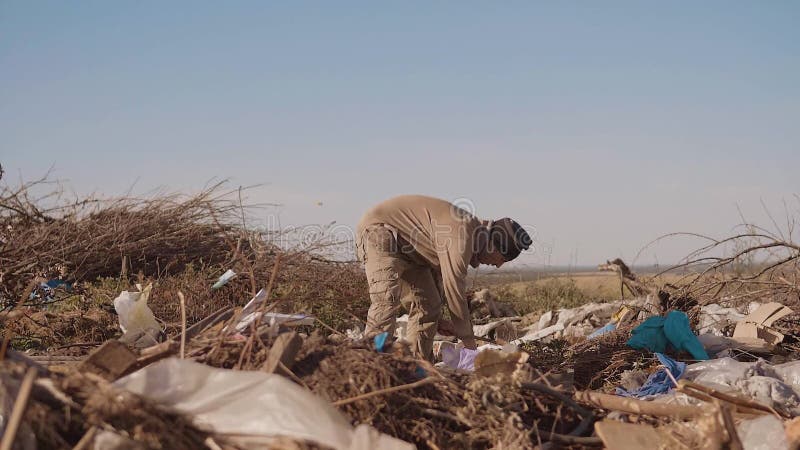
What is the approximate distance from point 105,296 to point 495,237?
404 cm

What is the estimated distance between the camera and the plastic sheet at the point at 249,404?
8.12ft

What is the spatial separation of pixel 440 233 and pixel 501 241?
0.45 m

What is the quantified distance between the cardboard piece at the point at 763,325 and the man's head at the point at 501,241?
7.17ft

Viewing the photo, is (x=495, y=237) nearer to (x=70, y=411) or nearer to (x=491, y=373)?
(x=491, y=373)

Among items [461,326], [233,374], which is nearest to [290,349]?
[233,374]

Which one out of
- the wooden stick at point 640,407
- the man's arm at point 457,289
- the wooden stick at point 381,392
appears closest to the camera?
the wooden stick at point 381,392

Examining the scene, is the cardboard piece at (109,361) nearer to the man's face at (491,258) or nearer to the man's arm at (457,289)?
the man's arm at (457,289)

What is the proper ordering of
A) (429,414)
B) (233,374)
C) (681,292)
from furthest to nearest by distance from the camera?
1. (681,292)
2. (429,414)
3. (233,374)

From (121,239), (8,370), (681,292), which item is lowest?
(681,292)

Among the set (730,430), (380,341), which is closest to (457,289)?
(380,341)

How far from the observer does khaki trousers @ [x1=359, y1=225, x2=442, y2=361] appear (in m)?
5.21

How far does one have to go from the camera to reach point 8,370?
2518mm

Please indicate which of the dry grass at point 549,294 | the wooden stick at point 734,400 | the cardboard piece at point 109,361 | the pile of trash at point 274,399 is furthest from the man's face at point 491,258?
the dry grass at point 549,294

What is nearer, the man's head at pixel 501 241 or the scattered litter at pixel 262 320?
the scattered litter at pixel 262 320
